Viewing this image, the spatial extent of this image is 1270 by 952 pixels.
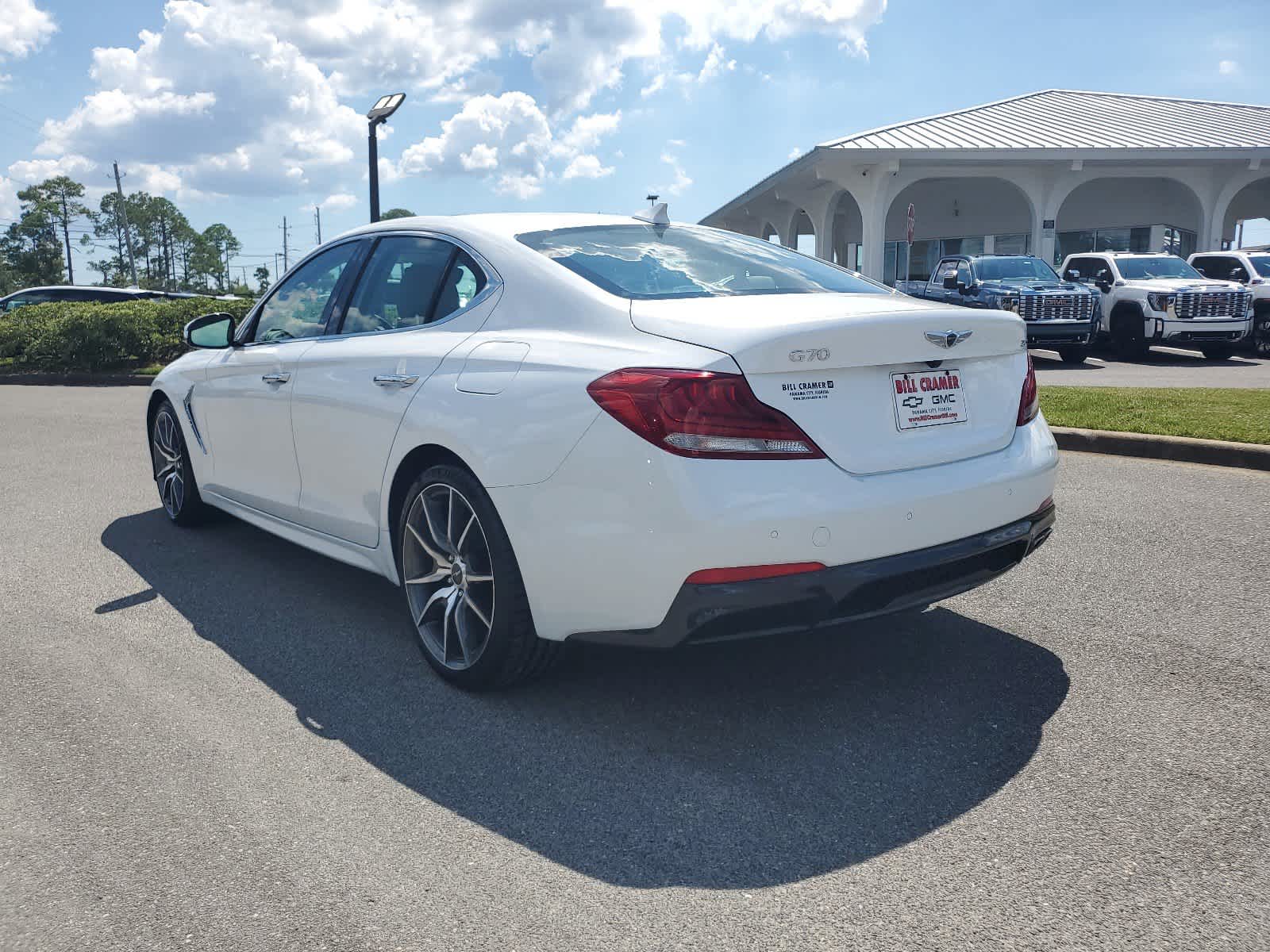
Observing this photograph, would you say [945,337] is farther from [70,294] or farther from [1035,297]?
[70,294]

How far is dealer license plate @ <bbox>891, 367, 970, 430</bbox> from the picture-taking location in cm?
327

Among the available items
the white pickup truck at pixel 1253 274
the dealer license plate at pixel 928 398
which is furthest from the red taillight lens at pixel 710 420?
the white pickup truck at pixel 1253 274

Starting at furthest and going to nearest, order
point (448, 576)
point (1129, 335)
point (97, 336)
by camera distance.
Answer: point (97, 336) → point (1129, 335) → point (448, 576)


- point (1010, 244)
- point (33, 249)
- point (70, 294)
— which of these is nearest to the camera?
point (70, 294)

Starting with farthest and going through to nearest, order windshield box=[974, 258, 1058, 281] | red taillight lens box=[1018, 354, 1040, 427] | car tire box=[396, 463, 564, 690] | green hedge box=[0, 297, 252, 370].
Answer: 1. green hedge box=[0, 297, 252, 370]
2. windshield box=[974, 258, 1058, 281]
3. red taillight lens box=[1018, 354, 1040, 427]
4. car tire box=[396, 463, 564, 690]

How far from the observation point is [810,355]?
308 cm

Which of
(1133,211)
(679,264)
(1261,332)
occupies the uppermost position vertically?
(1133,211)

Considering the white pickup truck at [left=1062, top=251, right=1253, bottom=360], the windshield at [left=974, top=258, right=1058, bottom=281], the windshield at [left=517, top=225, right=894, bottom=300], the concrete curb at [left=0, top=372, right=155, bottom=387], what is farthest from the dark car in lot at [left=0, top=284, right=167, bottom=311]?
the windshield at [left=517, top=225, right=894, bottom=300]

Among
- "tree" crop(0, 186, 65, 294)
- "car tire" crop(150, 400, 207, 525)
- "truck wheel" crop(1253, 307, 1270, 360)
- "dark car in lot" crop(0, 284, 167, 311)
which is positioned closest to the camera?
"car tire" crop(150, 400, 207, 525)

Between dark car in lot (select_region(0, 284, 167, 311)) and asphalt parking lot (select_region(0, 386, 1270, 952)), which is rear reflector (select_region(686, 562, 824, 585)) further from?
dark car in lot (select_region(0, 284, 167, 311))

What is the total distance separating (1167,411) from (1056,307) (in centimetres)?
817

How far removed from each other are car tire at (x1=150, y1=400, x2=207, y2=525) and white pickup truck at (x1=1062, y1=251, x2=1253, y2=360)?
15750 mm

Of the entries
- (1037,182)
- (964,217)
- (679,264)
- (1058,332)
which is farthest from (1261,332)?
(679,264)

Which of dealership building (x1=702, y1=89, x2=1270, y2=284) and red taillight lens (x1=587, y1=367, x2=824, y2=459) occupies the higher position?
dealership building (x1=702, y1=89, x2=1270, y2=284)
